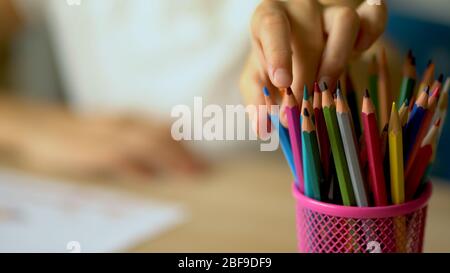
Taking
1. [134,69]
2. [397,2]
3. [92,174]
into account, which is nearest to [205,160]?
[92,174]

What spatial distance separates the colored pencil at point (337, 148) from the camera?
305mm

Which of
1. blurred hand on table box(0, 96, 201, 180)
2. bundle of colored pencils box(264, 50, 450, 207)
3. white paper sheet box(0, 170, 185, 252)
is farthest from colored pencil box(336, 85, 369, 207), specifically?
blurred hand on table box(0, 96, 201, 180)

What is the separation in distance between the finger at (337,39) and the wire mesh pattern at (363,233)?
75 millimetres

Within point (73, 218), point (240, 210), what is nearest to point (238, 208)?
point (240, 210)

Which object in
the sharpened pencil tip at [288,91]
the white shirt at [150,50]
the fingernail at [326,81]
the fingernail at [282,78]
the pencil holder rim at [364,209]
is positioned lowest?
the pencil holder rim at [364,209]

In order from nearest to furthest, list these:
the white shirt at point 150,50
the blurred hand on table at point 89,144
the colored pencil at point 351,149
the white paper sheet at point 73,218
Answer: the colored pencil at point 351,149 < the white paper sheet at point 73,218 < the blurred hand on table at point 89,144 < the white shirt at point 150,50

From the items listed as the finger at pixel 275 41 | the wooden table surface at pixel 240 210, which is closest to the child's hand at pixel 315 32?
the finger at pixel 275 41

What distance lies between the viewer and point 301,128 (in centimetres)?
32

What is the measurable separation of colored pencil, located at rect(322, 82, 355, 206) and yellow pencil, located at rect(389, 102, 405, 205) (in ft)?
0.07

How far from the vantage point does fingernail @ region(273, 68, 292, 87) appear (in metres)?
0.32

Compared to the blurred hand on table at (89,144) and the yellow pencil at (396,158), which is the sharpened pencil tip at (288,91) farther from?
the blurred hand on table at (89,144)

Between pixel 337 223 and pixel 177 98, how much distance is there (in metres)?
0.56

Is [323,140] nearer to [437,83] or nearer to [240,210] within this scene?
[437,83]

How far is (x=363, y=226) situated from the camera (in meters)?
0.33
